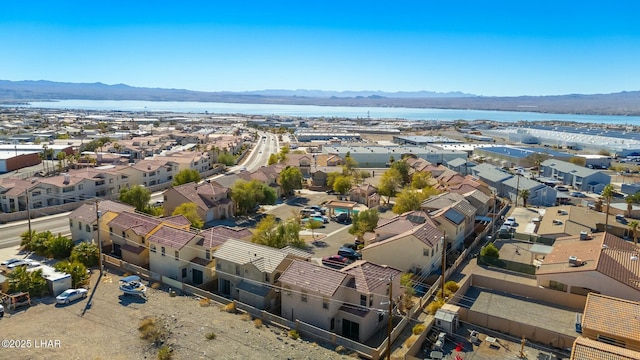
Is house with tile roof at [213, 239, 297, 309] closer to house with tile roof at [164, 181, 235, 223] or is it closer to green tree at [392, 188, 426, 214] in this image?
house with tile roof at [164, 181, 235, 223]

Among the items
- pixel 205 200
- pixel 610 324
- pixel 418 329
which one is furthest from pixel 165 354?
pixel 205 200

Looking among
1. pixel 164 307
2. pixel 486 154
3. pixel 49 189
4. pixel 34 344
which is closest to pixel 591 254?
pixel 164 307

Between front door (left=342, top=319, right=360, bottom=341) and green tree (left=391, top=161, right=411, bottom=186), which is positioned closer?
front door (left=342, top=319, right=360, bottom=341)

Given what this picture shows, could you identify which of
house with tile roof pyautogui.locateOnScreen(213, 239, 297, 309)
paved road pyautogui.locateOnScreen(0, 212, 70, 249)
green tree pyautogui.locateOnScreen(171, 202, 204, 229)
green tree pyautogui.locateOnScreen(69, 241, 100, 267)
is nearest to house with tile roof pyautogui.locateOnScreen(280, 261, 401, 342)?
house with tile roof pyautogui.locateOnScreen(213, 239, 297, 309)

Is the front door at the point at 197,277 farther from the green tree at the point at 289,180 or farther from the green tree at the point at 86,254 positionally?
the green tree at the point at 289,180

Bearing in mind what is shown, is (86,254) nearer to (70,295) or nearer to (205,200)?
(70,295)

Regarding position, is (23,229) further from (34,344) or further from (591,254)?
(591,254)

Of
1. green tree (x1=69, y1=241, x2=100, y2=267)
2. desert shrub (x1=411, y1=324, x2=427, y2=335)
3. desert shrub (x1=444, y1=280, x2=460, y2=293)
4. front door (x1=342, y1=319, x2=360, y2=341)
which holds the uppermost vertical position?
green tree (x1=69, y1=241, x2=100, y2=267)
